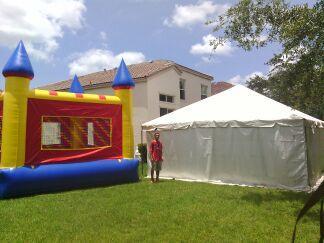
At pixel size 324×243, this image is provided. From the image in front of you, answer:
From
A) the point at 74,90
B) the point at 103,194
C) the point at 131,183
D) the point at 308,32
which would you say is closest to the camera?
the point at 308,32

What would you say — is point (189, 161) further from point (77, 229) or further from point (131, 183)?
point (77, 229)

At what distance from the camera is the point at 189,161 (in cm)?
1280

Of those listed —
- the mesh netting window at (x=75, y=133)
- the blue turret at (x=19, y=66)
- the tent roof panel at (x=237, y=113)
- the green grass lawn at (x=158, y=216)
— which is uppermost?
the blue turret at (x=19, y=66)

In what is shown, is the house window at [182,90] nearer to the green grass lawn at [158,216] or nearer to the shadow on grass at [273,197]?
the green grass lawn at [158,216]

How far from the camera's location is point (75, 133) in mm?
11180

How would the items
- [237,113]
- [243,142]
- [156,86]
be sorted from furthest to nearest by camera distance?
[156,86]
[237,113]
[243,142]

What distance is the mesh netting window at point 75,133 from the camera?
10670mm

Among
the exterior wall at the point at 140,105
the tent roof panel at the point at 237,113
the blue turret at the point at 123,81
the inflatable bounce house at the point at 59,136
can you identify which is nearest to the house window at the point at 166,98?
the exterior wall at the point at 140,105

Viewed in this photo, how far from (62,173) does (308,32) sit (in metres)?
7.25

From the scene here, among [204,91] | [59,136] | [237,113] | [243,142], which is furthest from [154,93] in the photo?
[59,136]

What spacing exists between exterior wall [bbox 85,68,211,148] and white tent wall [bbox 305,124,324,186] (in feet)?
41.0

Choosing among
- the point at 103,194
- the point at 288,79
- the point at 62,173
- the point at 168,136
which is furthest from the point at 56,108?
the point at 288,79

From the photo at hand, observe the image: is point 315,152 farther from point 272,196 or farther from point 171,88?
point 171,88

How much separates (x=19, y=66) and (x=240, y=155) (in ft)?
22.8
